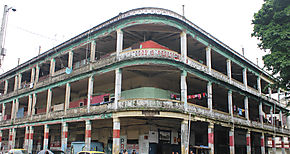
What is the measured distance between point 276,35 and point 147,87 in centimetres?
1112

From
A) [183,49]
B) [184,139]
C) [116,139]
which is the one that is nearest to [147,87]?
[183,49]

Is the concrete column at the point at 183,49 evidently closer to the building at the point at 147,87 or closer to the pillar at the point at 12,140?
the building at the point at 147,87

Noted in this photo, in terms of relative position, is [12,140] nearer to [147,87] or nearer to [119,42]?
[147,87]

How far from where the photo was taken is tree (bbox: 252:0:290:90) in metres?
18.0

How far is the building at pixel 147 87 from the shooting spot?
71.2 feet

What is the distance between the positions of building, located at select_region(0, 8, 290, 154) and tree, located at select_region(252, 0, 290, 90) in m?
2.48

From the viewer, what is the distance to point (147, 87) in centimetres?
2453

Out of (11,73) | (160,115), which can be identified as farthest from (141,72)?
(11,73)

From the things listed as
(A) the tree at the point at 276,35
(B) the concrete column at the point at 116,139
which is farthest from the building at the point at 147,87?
(A) the tree at the point at 276,35

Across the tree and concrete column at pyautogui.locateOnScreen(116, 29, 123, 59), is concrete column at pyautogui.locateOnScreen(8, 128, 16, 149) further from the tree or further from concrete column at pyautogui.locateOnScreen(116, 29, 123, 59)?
the tree

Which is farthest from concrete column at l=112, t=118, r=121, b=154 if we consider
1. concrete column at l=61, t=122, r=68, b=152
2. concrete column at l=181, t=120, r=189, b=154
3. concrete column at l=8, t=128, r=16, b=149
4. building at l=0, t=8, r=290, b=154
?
concrete column at l=8, t=128, r=16, b=149

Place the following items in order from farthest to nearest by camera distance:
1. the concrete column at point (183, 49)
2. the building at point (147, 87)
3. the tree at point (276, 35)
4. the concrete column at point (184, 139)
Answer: the concrete column at point (183, 49), the building at point (147, 87), the concrete column at point (184, 139), the tree at point (276, 35)

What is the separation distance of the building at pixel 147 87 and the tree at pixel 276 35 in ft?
8.14

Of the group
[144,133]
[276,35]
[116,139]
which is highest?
[276,35]
